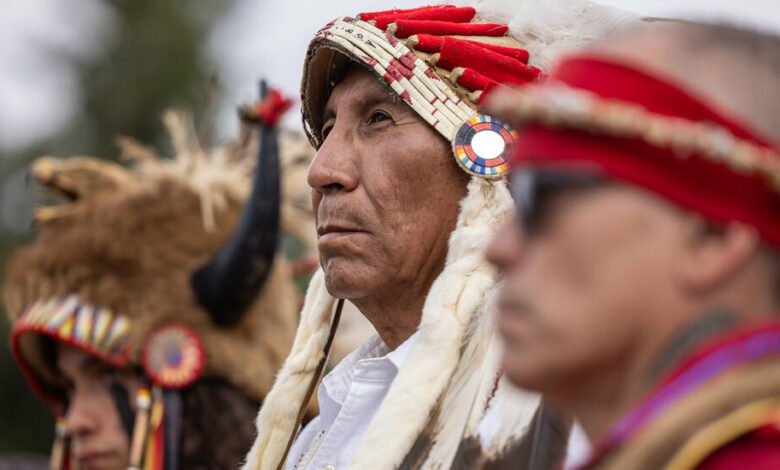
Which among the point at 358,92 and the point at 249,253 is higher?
the point at 249,253

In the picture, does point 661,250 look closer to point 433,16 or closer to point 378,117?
point 378,117

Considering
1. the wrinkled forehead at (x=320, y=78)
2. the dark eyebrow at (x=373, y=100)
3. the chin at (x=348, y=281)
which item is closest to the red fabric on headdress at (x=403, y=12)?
the wrinkled forehead at (x=320, y=78)

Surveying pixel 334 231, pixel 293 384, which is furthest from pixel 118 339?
pixel 334 231

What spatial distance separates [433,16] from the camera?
254 centimetres

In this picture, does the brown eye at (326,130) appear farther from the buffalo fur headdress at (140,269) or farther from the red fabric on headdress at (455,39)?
the buffalo fur headdress at (140,269)

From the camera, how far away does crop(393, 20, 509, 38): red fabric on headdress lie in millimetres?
2449

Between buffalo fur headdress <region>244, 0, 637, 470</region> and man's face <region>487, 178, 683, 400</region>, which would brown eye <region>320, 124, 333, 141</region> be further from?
man's face <region>487, 178, 683, 400</region>

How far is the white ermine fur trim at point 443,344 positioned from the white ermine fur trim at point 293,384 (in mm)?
584

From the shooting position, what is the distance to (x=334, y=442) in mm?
2207

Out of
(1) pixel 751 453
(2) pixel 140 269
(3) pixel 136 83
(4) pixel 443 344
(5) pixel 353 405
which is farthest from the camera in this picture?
(3) pixel 136 83

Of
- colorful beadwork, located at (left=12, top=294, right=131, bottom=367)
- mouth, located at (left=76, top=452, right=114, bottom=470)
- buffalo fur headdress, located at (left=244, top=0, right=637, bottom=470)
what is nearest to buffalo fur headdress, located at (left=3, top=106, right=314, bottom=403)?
colorful beadwork, located at (left=12, top=294, right=131, bottom=367)

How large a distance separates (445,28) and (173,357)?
86.4 inches

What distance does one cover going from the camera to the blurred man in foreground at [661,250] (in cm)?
101

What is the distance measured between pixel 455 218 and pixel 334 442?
608 millimetres
